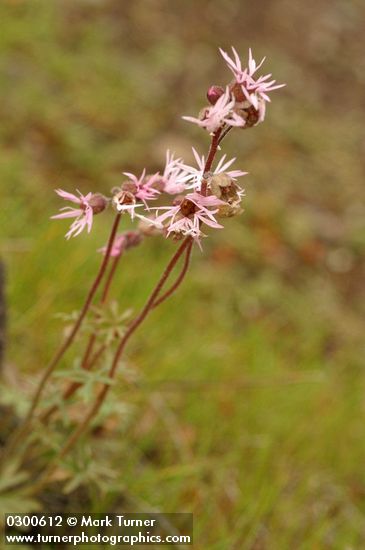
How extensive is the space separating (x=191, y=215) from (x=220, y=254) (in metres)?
2.90

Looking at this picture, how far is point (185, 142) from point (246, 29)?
198 centimetres

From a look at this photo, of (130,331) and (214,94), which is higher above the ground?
(214,94)

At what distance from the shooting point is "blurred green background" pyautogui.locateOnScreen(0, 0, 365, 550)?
6.81 feet

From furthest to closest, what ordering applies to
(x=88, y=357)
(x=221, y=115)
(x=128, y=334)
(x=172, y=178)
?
1. (x=88, y=357)
2. (x=128, y=334)
3. (x=172, y=178)
4. (x=221, y=115)

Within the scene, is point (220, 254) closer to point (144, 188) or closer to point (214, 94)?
point (144, 188)

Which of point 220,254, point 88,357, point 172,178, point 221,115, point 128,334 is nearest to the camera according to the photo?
point 221,115

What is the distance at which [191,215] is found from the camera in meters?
1.13

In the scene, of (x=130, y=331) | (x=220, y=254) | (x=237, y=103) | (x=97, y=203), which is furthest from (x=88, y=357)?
(x=220, y=254)

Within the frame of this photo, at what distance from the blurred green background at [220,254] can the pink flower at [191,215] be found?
2.87ft

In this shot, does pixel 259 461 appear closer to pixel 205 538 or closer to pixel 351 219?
pixel 205 538

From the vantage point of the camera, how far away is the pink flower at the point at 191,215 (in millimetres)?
1102

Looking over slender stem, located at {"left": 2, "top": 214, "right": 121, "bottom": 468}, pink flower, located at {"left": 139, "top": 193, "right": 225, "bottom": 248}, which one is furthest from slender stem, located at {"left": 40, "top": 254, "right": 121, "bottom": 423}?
pink flower, located at {"left": 139, "top": 193, "right": 225, "bottom": 248}

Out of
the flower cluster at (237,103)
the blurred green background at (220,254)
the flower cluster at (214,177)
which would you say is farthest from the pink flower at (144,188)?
the blurred green background at (220,254)

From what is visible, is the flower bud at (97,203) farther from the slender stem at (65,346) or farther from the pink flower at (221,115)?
the pink flower at (221,115)
